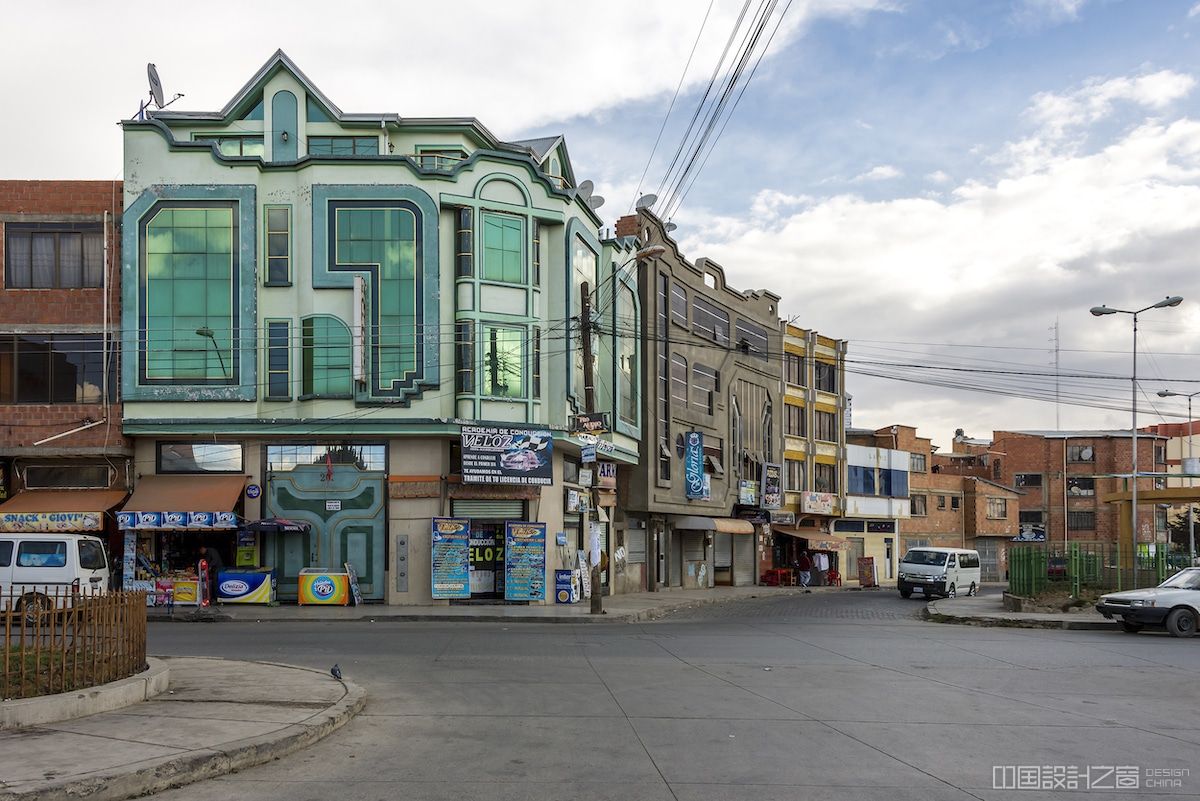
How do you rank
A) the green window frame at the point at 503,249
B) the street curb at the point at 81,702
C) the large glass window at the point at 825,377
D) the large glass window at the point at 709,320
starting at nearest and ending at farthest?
the street curb at the point at 81,702 → the green window frame at the point at 503,249 → the large glass window at the point at 709,320 → the large glass window at the point at 825,377

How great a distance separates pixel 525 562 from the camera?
1190 inches

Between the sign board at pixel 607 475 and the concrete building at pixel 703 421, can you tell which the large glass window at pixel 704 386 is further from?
the sign board at pixel 607 475

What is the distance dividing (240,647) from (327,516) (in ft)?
41.8

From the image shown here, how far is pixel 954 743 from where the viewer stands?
10.1m

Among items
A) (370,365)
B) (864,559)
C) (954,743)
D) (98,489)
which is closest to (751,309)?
(864,559)

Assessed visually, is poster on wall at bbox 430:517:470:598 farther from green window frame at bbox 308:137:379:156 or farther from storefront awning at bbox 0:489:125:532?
green window frame at bbox 308:137:379:156

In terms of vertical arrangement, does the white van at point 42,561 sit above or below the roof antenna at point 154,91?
below

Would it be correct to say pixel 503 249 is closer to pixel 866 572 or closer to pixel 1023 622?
pixel 1023 622

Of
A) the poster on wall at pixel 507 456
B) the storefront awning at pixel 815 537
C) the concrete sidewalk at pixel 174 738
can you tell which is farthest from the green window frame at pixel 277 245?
the storefront awning at pixel 815 537

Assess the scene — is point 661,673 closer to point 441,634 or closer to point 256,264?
point 441,634

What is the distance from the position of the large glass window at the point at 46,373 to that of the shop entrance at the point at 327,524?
5.37m

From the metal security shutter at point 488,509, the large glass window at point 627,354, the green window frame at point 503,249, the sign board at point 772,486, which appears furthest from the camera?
the sign board at point 772,486

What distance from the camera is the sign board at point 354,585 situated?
29.0 m

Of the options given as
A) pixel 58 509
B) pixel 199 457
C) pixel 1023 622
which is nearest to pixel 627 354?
pixel 199 457
